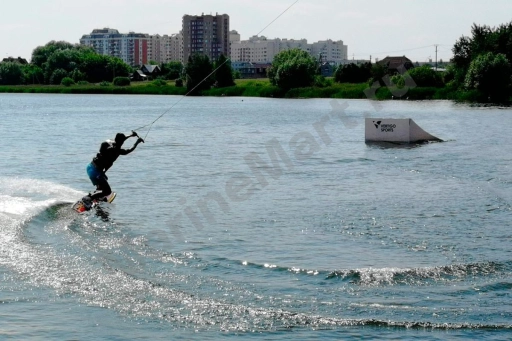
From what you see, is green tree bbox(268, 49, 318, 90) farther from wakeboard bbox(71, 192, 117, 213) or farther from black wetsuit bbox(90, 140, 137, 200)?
black wetsuit bbox(90, 140, 137, 200)

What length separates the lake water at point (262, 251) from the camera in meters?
11.3

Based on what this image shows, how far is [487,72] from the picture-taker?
95625 mm

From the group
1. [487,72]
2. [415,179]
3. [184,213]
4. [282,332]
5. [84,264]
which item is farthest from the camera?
[487,72]

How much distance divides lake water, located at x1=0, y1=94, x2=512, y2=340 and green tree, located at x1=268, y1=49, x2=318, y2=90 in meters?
85.2

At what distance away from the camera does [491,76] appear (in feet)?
315

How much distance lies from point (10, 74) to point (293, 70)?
275ft

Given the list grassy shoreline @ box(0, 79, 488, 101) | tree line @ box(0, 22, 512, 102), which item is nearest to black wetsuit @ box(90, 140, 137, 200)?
tree line @ box(0, 22, 512, 102)

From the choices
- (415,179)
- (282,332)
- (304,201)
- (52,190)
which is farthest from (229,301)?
(415,179)

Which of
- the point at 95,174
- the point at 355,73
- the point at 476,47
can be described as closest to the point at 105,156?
the point at 95,174

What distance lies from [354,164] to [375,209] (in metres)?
12.1

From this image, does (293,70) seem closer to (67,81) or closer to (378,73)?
(378,73)

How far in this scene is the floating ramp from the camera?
41.4 m

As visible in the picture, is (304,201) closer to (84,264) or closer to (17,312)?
(84,264)

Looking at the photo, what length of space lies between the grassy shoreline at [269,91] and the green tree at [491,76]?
1868 mm
